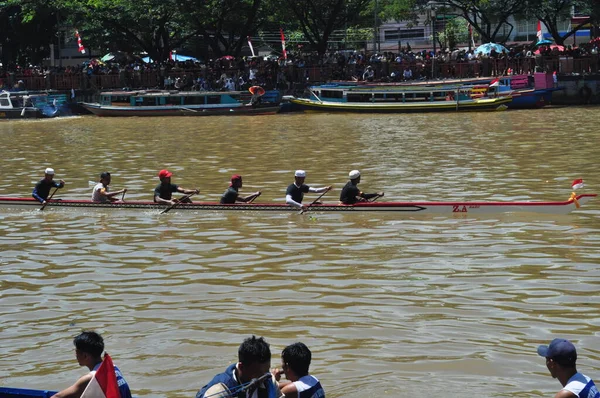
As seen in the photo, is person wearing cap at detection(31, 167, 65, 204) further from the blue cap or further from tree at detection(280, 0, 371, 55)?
tree at detection(280, 0, 371, 55)

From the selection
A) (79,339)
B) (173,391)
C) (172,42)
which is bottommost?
(173,391)

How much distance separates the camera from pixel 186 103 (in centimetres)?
4950

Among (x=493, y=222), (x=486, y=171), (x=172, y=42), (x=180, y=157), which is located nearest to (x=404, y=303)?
(x=493, y=222)

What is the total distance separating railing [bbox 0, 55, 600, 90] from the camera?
45750mm

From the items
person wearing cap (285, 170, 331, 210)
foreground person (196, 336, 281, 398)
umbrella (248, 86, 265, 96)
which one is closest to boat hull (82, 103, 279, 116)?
umbrella (248, 86, 265, 96)

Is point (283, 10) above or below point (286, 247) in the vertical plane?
above

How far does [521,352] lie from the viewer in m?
10.8

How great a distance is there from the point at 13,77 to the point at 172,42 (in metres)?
11.3

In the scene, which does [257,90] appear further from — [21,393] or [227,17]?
[21,393]

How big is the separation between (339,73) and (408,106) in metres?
Result: 6.15

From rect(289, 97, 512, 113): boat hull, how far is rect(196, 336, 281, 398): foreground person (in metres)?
38.2

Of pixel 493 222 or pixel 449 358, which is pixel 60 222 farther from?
pixel 449 358

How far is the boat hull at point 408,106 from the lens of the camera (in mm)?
44156

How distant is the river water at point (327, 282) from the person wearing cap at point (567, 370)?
2831mm
